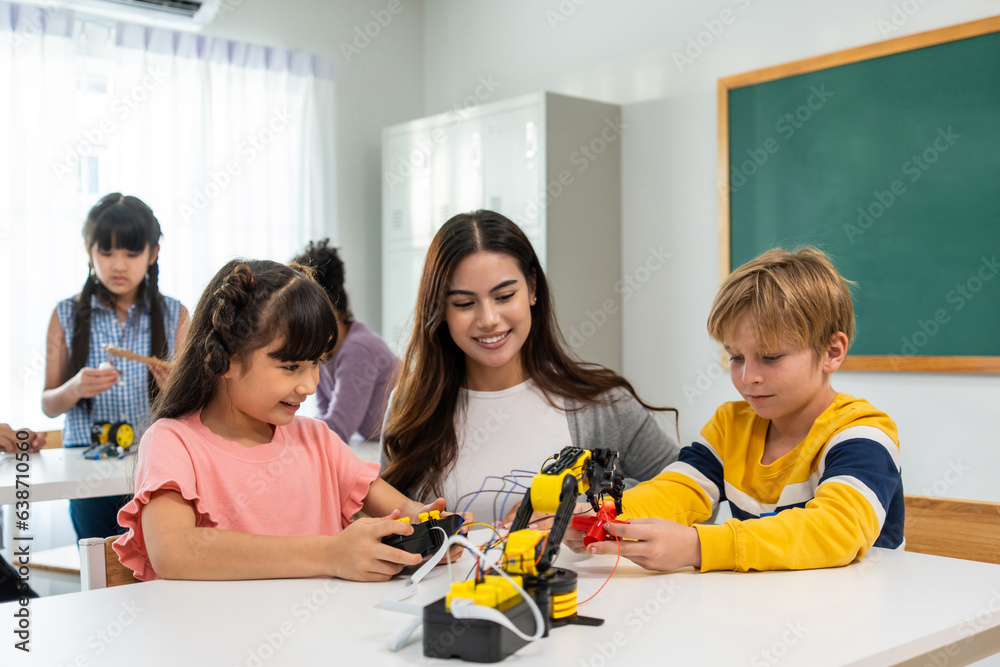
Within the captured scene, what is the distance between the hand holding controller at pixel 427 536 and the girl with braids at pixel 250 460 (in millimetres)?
12

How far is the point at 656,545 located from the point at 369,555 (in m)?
0.35

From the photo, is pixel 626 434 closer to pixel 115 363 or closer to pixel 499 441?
pixel 499 441

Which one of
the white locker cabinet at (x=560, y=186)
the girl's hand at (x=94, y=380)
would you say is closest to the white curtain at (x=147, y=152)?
the white locker cabinet at (x=560, y=186)

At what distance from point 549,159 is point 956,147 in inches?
59.3

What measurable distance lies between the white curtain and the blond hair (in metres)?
3.16

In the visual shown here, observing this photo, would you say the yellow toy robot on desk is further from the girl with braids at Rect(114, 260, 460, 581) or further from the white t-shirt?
the white t-shirt

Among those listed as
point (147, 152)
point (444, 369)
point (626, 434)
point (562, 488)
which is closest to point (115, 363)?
point (444, 369)

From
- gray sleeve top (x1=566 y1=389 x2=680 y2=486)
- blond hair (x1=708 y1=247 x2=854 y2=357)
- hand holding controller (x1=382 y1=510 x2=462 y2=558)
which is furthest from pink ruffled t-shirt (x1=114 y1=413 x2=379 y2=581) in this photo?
blond hair (x1=708 y1=247 x2=854 y2=357)

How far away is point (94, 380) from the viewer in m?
2.36

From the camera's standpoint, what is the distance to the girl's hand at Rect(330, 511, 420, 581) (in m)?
1.03

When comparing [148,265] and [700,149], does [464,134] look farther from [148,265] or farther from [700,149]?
[148,265]

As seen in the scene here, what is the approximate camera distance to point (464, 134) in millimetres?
3963

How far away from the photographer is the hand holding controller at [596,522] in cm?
109

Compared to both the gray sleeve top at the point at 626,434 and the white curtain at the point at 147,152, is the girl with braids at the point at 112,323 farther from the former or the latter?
the gray sleeve top at the point at 626,434
